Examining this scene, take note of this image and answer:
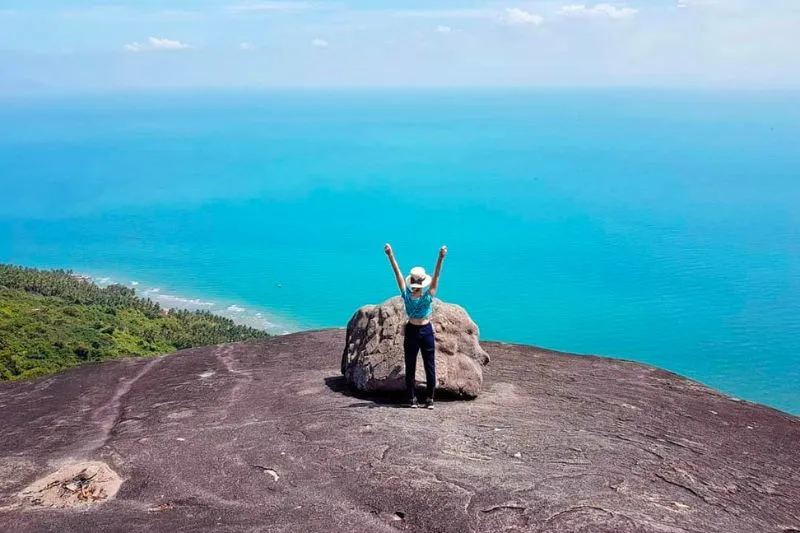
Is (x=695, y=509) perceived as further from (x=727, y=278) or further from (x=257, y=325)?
(x=727, y=278)

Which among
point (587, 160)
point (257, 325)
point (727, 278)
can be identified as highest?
point (587, 160)

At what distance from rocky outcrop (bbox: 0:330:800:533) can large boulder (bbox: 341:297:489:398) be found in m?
0.44

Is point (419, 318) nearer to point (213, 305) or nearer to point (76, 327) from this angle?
point (76, 327)

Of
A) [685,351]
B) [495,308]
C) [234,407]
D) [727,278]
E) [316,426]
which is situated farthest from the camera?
[727,278]

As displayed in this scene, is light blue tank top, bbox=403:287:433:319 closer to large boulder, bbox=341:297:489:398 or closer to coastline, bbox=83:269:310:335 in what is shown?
large boulder, bbox=341:297:489:398

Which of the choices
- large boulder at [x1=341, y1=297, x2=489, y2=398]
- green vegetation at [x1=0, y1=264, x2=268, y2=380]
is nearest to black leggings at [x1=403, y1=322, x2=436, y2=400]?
large boulder at [x1=341, y1=297, x2=489, y2=398]

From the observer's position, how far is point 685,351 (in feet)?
204

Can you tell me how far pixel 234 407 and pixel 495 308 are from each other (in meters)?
58.1

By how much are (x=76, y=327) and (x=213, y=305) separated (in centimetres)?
2944

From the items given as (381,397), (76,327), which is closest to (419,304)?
(381,397)

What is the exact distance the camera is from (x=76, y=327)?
40500mm

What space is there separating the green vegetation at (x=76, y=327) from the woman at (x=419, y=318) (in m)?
20.6

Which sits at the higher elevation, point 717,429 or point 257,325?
point 717,429

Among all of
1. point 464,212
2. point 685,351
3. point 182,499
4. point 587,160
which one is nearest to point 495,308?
point 685,351
